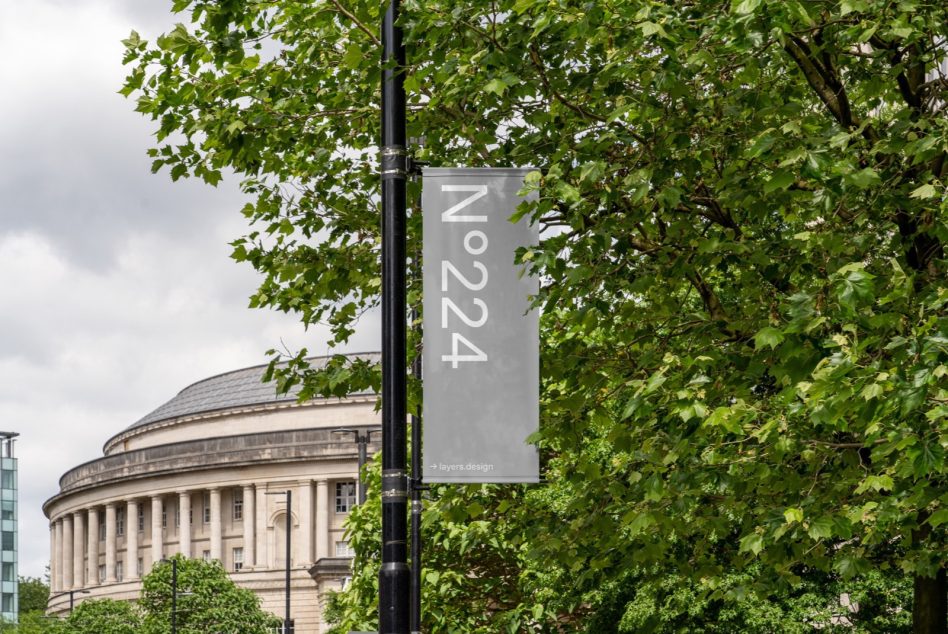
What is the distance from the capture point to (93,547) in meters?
134

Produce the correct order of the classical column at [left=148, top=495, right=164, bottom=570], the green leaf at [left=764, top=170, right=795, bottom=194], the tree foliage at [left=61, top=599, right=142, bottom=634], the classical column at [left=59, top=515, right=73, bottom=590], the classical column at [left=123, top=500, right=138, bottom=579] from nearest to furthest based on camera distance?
1. the green leaf at [left=764, top=170, right=795, bottom=194]
2. the tree foliage at [left=61, top=599, right=142, bottom=634]
3. the classical column at [left=148, top=495, right=164, bottom=570]
4. the classical column at [left=123, top=500, right=138, bottom=579]
5. the classical column at [left=59, top=515, right=73, bottom=590]

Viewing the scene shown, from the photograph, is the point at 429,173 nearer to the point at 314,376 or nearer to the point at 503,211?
the point at 503,211

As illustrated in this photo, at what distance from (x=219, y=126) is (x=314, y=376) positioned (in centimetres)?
286

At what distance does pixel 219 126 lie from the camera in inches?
608

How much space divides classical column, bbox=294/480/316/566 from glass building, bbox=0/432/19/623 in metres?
68.0

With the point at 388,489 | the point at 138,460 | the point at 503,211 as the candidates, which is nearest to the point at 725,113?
the point at 503,211

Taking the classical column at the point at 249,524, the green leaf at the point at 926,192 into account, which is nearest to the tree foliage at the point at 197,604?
the classical column at the point at 249,524

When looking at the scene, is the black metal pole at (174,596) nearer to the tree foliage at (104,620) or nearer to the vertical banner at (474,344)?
the tree foliage at (104,620)

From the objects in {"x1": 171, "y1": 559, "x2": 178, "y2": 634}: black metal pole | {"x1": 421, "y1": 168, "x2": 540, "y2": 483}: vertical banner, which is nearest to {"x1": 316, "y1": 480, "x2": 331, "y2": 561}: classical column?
{"x1": 171, "y1": 559, "x2": 178, "y2": 634}: black metal pole

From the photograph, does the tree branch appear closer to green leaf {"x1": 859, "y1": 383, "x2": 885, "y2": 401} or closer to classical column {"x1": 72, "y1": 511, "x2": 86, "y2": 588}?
green leaf {"x1": 859, "y1": 383, "x2": 885, "y2": 401}

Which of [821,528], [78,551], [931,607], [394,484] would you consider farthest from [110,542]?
[394,484]

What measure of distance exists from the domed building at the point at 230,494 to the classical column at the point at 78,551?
9cm

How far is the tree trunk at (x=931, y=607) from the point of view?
15.0m

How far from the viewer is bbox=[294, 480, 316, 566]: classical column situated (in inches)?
4658
